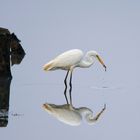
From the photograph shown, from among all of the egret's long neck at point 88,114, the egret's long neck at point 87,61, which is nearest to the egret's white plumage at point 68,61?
the egret's long neck at point 87,61

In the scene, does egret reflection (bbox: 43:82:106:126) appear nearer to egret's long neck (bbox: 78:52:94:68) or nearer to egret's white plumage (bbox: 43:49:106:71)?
egret's white plumage (bbox: 43:49:106:71)

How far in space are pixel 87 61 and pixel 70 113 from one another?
702cm

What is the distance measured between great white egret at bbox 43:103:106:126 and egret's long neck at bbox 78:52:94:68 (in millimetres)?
5153

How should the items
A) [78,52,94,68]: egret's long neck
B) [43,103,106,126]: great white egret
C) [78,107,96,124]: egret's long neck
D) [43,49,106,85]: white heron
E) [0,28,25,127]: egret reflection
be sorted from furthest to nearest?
[0,28,25,127]: egret reflection, [78,52,94,68]: egret's long neck, [43,49,106,85]: white heron, [78,107,96,124]: egret's long neck, [43,103,106,126]: great white egret

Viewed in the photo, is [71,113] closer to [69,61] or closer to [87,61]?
[69,61]

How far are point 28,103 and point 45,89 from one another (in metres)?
4.11

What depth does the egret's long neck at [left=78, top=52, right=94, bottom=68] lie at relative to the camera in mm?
19578

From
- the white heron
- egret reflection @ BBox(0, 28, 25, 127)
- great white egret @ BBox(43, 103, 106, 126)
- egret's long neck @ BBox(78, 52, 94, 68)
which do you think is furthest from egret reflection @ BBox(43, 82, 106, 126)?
egret's long neck @ BBox(78, 52, 94, 68)

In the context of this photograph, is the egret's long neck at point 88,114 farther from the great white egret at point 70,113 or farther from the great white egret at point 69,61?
the great white egret at point 69,61

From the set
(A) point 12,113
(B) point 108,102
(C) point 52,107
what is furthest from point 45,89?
(A) point 12,113

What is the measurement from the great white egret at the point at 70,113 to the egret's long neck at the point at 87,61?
5.15 meters

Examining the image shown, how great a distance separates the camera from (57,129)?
10.9m

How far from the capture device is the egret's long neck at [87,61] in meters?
19.6

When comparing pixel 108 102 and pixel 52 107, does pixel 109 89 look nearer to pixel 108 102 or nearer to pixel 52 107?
pixel 108 102
